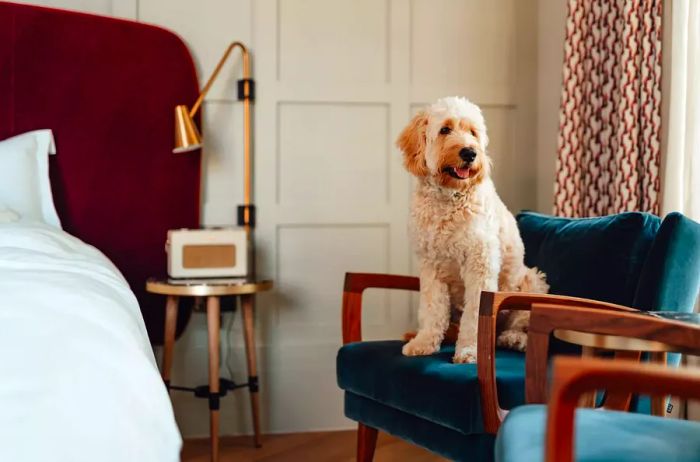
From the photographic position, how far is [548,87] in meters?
3.43

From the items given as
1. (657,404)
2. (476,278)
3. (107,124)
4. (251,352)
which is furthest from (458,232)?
(107,124)

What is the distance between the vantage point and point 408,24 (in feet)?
11.1

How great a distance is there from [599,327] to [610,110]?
1723mm

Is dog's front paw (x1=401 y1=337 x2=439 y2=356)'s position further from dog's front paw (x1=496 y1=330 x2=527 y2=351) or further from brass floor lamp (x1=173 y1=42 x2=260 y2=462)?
brass floor lamp (x1=173 y1=42 x2=260 y2=462)

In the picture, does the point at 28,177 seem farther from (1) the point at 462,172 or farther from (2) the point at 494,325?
(2) the point at 494,325

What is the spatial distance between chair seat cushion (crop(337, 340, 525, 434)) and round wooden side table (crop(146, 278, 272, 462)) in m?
0.64

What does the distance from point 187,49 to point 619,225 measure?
1.87 m

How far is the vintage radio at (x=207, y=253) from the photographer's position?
9.48 ft

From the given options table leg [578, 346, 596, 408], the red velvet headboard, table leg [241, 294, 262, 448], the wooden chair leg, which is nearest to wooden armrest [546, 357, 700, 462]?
table leg [578, 346, 596, 408]

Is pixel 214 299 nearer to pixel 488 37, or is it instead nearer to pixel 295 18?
pixel 295 18

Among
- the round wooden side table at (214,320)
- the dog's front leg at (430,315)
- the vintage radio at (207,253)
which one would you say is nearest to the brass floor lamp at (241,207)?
Result: the round wooden side table at (214,320)

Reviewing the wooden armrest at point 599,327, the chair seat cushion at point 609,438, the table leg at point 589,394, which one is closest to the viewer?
the chair seat cushion at point 609,438

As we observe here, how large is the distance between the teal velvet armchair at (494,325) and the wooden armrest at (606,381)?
2.25 feet

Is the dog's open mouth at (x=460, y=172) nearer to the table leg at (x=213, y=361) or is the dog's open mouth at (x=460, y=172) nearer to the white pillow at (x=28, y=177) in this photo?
the table leg at (x=213, y=361)
